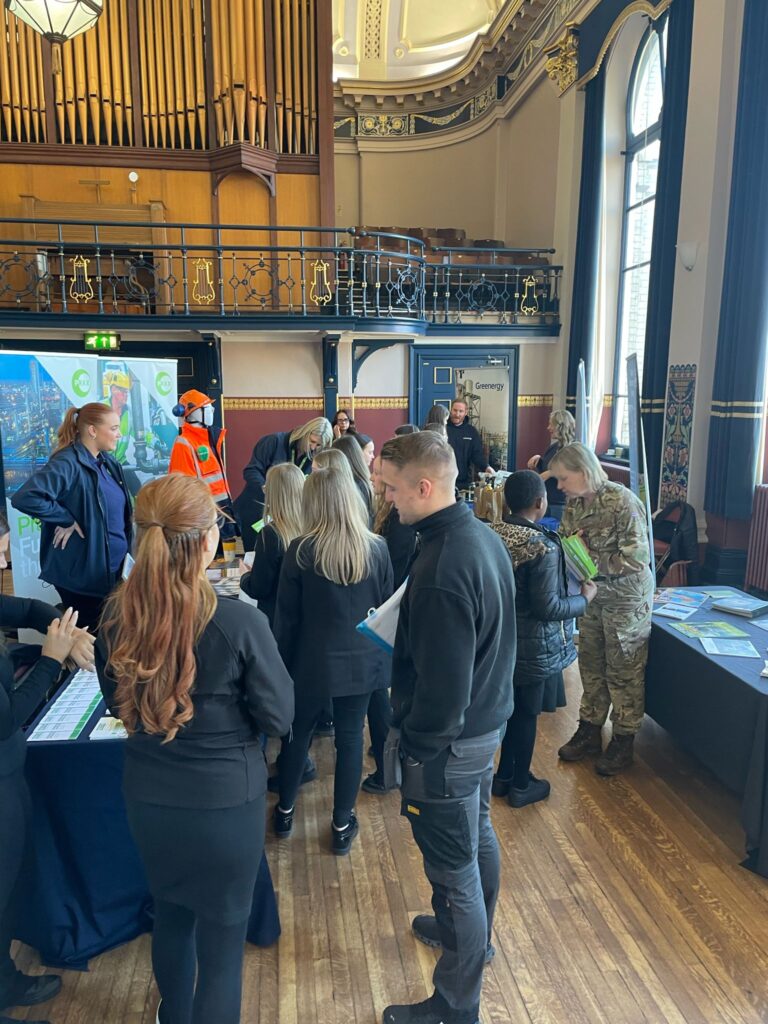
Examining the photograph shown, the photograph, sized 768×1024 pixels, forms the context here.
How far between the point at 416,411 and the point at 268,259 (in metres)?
2.78

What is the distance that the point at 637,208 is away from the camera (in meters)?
7.82

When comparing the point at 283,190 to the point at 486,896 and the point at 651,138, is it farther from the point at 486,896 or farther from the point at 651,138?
the point at 486,896

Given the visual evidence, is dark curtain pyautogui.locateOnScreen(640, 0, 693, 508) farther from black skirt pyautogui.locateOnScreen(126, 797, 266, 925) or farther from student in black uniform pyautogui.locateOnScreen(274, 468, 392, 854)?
black skirt pyautogui.locateOnScreen(126, 797, 266, 925)

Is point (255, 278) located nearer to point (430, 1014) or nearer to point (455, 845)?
point (455, 845)

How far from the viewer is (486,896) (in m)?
2.06

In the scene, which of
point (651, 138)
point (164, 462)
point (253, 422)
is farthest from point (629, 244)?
point (164, 462)

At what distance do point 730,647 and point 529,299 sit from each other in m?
7.28

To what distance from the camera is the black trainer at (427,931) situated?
2.31 meters

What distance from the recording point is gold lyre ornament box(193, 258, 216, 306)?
27.5 ft

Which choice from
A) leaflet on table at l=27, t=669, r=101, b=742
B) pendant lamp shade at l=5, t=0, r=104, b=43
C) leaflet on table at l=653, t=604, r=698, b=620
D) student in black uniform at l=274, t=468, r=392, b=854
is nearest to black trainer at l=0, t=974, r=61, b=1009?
leaflet on table at l=27, t=669, r=101, b=742

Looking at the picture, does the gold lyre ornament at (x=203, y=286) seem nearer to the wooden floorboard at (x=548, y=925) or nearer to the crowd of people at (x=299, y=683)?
the crowd of people at (x=299, y=683)

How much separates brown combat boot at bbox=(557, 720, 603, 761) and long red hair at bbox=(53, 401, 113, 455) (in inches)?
115

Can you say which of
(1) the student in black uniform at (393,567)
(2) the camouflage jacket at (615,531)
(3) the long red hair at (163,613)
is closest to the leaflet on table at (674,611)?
(2) the camouflage jacket at (615,531)

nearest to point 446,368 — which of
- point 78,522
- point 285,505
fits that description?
point 78,522
